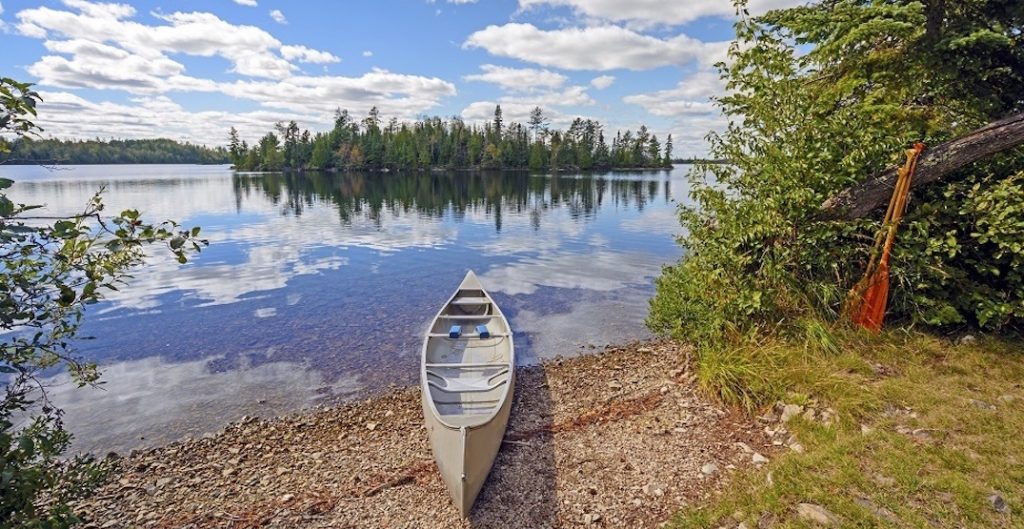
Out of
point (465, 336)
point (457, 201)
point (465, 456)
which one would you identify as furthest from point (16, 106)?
point (457, 201)

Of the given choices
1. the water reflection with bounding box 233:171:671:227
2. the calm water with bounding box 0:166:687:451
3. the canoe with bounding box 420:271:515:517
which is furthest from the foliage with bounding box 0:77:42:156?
the water reflection with bounding box 233:171:671:227

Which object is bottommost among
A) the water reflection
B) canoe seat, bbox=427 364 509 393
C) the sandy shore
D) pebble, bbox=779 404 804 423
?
the sandy shore

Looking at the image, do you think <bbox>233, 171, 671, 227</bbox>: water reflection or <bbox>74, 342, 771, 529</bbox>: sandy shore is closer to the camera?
<bbox>74, 342, 771, 529</bbox>: sandy shore

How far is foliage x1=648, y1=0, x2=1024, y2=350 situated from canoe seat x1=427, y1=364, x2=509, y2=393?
3.86m

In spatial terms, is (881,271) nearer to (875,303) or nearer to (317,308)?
(875,303)

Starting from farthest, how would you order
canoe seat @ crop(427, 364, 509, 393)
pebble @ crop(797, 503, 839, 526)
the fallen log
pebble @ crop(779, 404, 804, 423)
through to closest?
canoe seat @ crop(427, 364, 509, 393) → the fallen log → pebble @ crop(779, 404, 804, 423) → pebble @ crop(797, 503, 839, 526)

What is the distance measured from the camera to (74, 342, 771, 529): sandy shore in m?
6.63

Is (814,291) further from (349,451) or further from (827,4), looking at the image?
(349,451)

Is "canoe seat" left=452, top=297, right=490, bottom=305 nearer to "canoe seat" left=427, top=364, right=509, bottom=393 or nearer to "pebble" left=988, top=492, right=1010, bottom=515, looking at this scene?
"canoe seat" left=427, top=364, right=509, bottom=393

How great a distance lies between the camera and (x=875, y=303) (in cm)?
820

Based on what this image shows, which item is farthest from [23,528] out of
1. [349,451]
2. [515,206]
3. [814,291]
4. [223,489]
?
[515,206]

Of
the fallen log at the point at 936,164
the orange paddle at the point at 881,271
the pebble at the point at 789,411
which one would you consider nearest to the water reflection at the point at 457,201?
the fallen log at the point at 936,164

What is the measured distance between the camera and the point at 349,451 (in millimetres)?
8594

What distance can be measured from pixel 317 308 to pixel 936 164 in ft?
53.4
